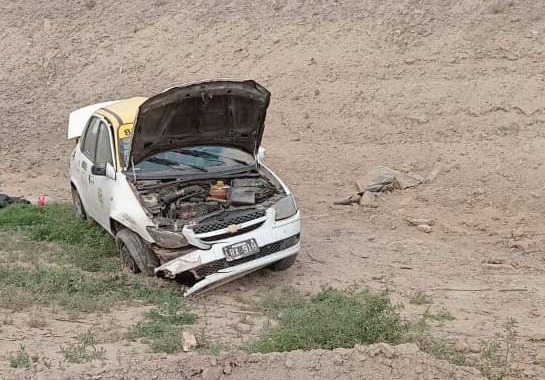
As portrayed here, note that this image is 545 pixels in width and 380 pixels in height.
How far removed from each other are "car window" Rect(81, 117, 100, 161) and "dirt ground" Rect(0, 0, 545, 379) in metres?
2.74

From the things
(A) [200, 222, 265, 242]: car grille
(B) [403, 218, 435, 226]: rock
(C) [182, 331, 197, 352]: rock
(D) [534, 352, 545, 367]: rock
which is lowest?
(B) [403, 218, 435, 226]: rock

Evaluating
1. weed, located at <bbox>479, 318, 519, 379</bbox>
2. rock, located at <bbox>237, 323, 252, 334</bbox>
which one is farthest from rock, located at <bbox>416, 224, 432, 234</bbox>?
rock, located at <bbox>237, 323, 252, 334</bbox>

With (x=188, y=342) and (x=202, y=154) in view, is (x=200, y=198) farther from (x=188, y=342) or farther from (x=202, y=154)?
(x=188, y=342)

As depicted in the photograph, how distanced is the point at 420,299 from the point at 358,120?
6593 millimetres

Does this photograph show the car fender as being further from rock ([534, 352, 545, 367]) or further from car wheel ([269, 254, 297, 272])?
rock ([534, 352, 545, 367])

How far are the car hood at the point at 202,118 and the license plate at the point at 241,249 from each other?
1.70 m

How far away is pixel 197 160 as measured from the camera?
390 inches

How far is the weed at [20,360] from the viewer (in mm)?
6387

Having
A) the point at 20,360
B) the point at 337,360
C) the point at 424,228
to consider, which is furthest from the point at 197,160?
the point at 337,360

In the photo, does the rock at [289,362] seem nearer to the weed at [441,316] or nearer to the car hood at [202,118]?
the weed at [441,316]

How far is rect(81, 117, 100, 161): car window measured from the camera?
34.9 ft

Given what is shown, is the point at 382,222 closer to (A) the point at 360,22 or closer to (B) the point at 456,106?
(B) the point at 456,106

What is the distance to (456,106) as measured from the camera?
14242 mm

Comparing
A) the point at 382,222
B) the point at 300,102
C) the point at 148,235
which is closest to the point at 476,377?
the point at 148,235
